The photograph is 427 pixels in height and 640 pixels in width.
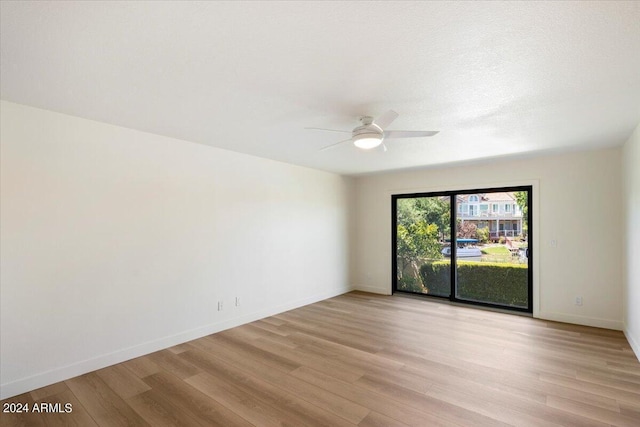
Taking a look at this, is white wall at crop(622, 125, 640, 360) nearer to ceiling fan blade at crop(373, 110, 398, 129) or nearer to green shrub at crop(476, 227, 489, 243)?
green shrub at crop(476, 227, 489, 243)

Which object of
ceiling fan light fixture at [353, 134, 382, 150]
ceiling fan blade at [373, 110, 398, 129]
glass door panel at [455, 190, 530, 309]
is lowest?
glass door panel at [455, 190, 530, 309]

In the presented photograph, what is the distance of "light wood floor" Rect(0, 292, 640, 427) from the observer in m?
2.28

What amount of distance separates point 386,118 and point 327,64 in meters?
0.70

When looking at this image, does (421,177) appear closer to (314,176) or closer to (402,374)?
(314,176)

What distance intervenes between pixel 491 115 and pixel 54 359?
14.6ft

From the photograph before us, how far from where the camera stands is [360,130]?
2744 millimetres

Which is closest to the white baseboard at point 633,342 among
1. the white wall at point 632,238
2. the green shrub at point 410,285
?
the white wall at point 632,238

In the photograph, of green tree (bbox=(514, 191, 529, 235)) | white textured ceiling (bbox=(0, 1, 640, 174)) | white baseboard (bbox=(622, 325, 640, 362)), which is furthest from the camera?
green tree (bbox=(514, 191, 529, 235))

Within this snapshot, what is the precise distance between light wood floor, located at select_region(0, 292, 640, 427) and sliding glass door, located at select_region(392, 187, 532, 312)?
3.26 feet

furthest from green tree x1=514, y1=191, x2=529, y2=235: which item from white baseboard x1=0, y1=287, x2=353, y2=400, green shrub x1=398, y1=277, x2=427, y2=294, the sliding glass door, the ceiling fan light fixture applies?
white baseboard x1=0, y1=287, x2=353, y2=400

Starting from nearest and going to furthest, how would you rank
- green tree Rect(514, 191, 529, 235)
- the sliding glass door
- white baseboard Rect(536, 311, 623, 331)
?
white baseboard Rect(536, 311, 623, 331)
green tree Rect(514, 191, 529, 235)
the sliding glass door

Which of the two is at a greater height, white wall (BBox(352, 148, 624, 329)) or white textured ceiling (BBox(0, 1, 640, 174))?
white textured ceiling (BBox(0, 1, 640, 174))

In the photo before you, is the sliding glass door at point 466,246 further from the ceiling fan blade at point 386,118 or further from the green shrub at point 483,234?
the ceiling fan blade at point 386,118

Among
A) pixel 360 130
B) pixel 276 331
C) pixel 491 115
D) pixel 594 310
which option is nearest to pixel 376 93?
pixel 360 130
